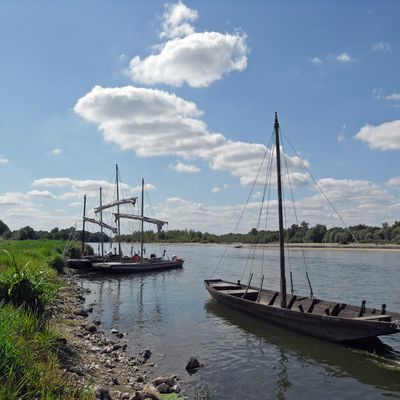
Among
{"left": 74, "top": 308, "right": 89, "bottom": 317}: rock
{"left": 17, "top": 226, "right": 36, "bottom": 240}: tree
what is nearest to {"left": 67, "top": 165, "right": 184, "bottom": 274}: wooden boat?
{"left": 74, "top": 308, "right": 89, "bottom": 317}: rock

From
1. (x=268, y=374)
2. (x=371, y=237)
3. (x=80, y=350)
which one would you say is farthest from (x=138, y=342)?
(x=371, y=237)

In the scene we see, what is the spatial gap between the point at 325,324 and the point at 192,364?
696 centimetres

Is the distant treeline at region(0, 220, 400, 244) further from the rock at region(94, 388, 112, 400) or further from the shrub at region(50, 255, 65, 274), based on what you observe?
the rock at region(94, 388, 112, 400)

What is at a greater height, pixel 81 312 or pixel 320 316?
pixel 320 316

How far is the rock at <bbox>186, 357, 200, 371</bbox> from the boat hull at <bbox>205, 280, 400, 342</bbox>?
21.9 feet

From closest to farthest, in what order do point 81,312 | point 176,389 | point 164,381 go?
1. point 176,389
2. point 164,381
3. point 81,312

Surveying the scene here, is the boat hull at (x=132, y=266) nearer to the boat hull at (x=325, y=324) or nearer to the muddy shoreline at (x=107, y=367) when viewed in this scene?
the boat hull at (x=325, y=324)

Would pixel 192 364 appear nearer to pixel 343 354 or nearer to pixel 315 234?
pixel 343 354

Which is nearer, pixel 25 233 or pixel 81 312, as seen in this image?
pixel 81 312

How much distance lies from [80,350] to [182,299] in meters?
18.8

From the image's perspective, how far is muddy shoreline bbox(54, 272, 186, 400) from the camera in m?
10.5

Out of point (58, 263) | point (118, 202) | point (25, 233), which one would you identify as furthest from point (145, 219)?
point (25, 233)

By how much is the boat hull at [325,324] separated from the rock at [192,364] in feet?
21.9

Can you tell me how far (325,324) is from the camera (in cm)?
1830
